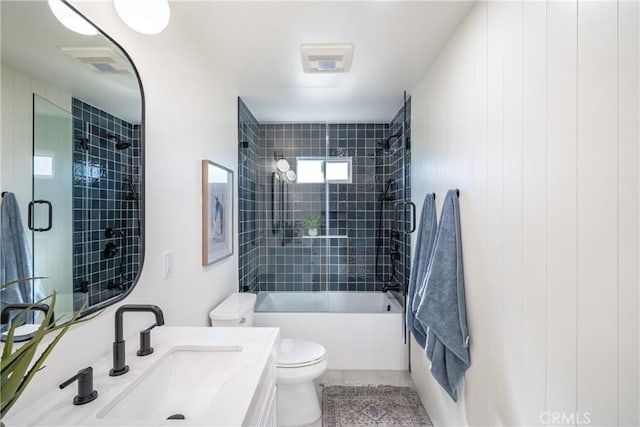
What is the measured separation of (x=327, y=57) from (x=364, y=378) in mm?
2491

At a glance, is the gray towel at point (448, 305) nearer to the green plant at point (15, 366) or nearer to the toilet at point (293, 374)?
the toilet at point (293, 374)

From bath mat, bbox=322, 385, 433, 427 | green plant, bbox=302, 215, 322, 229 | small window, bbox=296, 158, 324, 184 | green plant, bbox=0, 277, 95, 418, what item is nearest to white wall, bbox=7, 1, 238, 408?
green plant, bbox=0, 277, 95, 418

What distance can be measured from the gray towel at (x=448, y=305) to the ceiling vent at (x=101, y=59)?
5.26 feet

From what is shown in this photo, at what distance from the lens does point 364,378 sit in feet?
8.87

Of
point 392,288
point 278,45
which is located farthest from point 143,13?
point 392,288

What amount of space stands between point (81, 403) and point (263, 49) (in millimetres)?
1874

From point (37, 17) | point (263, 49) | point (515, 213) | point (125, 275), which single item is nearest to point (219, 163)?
point (263, 49)

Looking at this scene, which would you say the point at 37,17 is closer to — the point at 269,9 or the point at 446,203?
the point at 269,9

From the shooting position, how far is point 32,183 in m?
0.82

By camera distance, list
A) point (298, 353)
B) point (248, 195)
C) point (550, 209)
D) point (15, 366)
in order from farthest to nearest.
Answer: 1. point (248, 195)
2. point (298, 353)
3. point (550, 209)
4. point (15, 366)

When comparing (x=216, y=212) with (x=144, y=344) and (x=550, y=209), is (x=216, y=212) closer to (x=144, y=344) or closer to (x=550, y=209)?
(x=144, y=344)

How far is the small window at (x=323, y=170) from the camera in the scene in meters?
3.42

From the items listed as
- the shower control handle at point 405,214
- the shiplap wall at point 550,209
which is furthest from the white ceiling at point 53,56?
the shower control handle at point 405,214

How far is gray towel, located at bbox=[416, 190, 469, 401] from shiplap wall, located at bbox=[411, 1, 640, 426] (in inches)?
2.2
